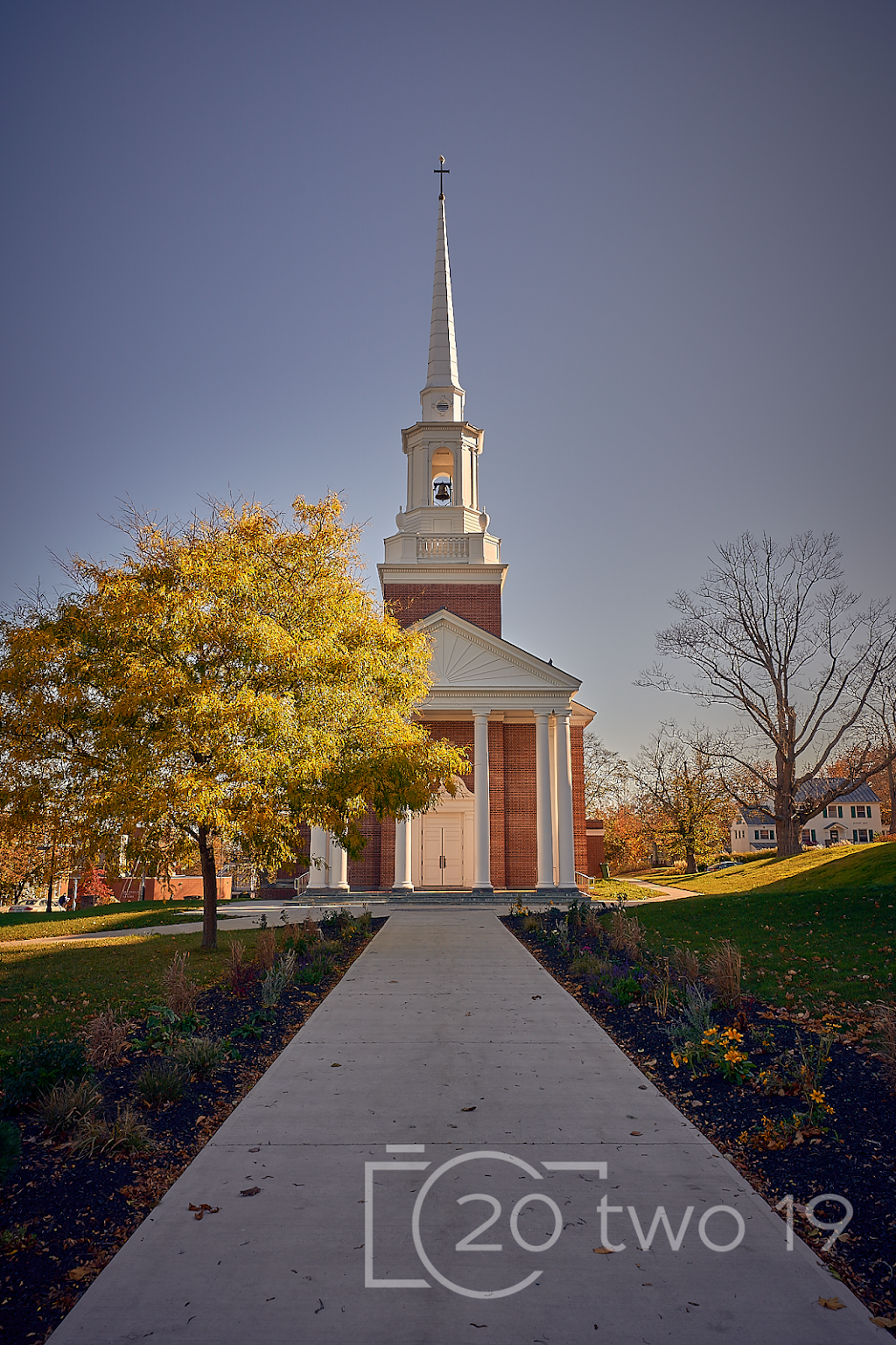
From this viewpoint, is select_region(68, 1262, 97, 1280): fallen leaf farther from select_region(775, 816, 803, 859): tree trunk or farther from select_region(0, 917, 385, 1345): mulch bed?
select_region(775, 816, 803, 859): tree trunk

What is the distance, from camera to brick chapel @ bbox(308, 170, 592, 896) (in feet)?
88.8

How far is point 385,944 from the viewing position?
15.7 metres

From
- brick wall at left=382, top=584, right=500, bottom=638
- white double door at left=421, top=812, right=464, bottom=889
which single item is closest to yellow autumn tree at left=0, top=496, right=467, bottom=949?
white double door at left=421, top=812, right=464, bottom=889

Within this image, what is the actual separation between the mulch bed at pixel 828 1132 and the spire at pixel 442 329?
30.9 metres

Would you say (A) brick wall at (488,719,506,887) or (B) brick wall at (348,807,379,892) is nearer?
(B) brick wall at (348,807,379,892)

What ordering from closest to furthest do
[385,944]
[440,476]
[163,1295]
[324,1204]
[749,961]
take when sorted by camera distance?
[163,1295] → [324,1204] → [749,961] → [385,944] → [440,476]

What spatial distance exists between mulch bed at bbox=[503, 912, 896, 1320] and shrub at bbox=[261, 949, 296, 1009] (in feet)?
13.3

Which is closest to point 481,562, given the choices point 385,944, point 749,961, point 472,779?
point 472,779

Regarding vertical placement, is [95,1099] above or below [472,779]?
below

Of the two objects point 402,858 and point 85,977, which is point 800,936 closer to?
point 85,977

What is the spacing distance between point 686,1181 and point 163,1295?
3.11 m

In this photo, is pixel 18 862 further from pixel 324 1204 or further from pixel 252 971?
pixel 324 1204

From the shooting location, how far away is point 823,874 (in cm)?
2214

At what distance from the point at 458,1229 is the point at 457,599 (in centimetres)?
2859
